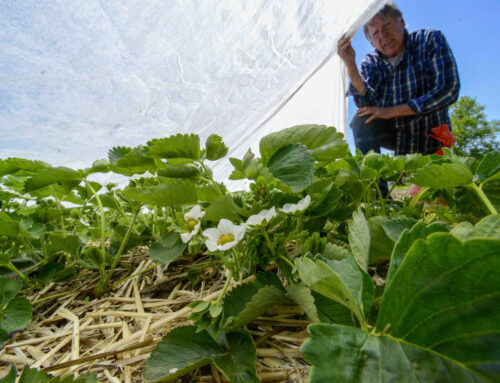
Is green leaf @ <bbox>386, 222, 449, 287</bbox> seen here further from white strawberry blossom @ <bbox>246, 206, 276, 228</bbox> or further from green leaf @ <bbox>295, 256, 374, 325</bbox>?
white strawberry blossom @ <bbox>246, 206, 276, 228</bbox>

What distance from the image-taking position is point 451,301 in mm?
186

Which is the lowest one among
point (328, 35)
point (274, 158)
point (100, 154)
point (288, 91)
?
point (100, 154)

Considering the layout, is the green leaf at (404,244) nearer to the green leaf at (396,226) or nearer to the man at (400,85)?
the green leaf at (396,226)

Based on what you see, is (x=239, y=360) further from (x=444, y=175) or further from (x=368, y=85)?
(x=368, y=85)

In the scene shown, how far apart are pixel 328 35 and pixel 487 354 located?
2.18 m

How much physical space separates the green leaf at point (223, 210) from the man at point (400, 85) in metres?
2.21

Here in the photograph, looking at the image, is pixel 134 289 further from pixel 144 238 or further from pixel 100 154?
pixel 100 154

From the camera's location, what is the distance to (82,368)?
38 centimetres

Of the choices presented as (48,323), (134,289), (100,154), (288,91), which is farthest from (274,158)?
(288,91)

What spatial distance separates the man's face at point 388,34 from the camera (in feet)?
7.66

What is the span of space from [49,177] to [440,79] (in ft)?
9.32

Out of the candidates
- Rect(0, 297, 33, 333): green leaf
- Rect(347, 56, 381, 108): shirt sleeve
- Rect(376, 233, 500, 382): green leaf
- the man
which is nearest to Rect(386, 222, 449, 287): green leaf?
Rect(376, 233, 500, 382): green leaf

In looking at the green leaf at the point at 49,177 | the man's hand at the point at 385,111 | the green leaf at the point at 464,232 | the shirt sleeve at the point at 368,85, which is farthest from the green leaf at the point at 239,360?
the shirt sleeve at the point at 368,85

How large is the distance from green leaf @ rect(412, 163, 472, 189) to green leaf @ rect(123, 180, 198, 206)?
13.5 inches
